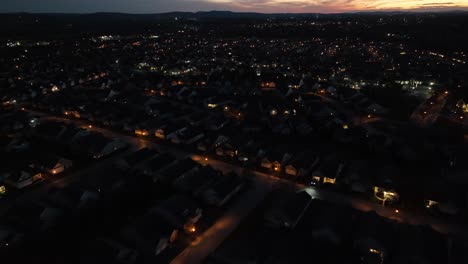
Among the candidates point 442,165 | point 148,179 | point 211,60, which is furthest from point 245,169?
point 211,60

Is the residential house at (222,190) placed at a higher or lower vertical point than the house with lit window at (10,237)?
higher

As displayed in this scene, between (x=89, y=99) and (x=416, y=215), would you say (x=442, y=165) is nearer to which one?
(x=416, y=215)

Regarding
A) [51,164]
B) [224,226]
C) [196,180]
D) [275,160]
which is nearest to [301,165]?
[275,160]

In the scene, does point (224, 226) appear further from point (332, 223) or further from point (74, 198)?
point (74, 198)

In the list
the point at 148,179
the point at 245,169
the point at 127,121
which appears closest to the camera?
the point at 148,179

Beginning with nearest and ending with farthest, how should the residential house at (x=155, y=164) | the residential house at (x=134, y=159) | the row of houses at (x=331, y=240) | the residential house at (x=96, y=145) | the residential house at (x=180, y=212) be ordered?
the row of houses at (x=331, y=240) → the residential house at (x=180, y=212) → the residential house at (x=155, y=164) → the residential house at (x=134, y=159) → the residential house at (x=96, y=145)

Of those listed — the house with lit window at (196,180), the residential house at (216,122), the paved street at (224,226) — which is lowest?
the paved street at (224,226)

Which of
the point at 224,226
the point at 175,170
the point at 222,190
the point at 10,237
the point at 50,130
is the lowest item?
the point at 224,226

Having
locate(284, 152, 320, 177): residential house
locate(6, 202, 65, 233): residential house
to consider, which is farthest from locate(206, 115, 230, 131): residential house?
locate(6, 202, 65, 233): residential house

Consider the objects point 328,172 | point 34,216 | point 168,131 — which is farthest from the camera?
point 168,131

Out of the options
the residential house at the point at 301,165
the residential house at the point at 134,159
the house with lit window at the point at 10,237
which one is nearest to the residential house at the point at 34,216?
the house with lit window at the point at 10,237

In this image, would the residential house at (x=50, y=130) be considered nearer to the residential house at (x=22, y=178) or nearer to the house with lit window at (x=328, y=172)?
the residential house at (x=22, y=178)
